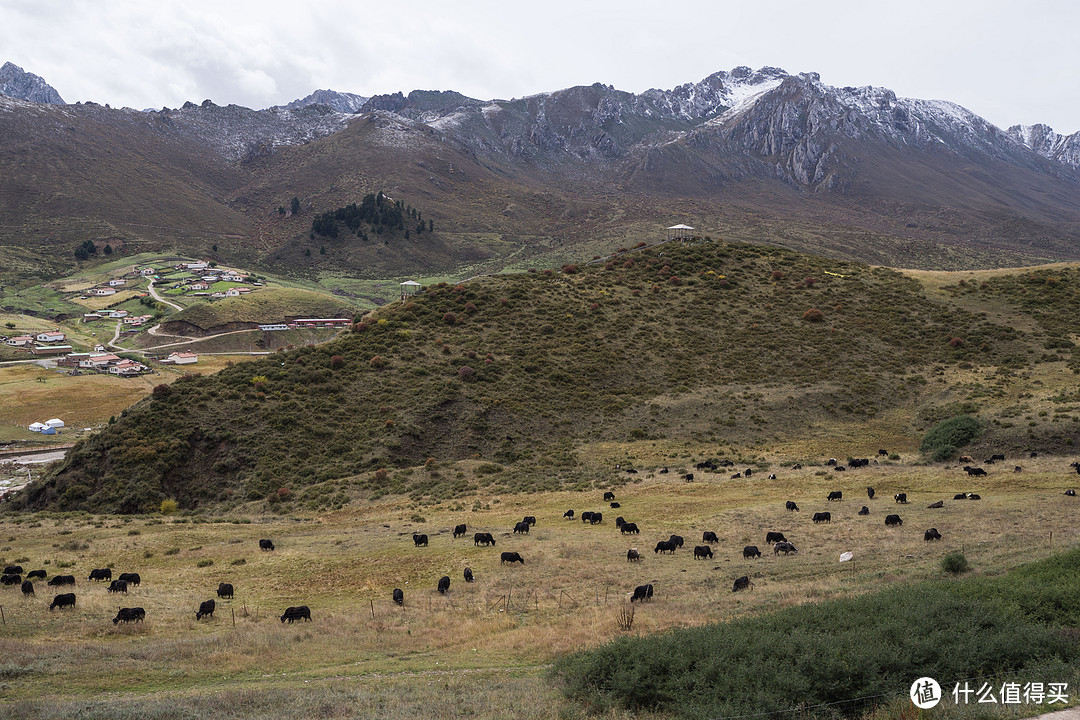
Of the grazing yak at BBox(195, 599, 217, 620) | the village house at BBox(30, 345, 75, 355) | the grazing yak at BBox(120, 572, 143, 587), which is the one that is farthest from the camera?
the village house at BBox(30, 345, 75, 355)

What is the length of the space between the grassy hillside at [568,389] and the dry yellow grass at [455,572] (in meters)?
9.04

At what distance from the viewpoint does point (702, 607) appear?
18344mm

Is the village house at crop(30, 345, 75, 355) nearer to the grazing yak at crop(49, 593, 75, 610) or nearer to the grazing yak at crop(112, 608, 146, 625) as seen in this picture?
the grazing yak at crop(49, 593, 75, 610)

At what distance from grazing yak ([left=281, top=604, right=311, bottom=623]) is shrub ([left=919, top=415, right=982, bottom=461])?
131 feet

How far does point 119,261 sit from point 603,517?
19993 cm

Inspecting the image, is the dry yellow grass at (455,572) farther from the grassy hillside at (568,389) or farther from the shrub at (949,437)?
the grassy hillside at (568,389)

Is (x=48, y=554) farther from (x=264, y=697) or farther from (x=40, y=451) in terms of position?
(x=40, y=451)

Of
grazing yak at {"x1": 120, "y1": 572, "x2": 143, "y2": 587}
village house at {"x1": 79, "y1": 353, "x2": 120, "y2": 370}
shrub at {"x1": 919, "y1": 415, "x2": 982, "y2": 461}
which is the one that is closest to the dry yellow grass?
grazing yak at {"x1": 120, "y1": 572, "x2": 143, "y2": 587}

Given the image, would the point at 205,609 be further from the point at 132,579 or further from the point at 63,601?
the point at 132,579

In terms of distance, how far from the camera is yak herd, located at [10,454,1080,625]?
795 inches

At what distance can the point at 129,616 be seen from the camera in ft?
64.4

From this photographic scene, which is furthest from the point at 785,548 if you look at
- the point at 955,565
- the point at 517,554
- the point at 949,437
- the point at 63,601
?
the point at 949,437

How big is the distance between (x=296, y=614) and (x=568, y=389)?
39.7 m

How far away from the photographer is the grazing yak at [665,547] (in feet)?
84.0
